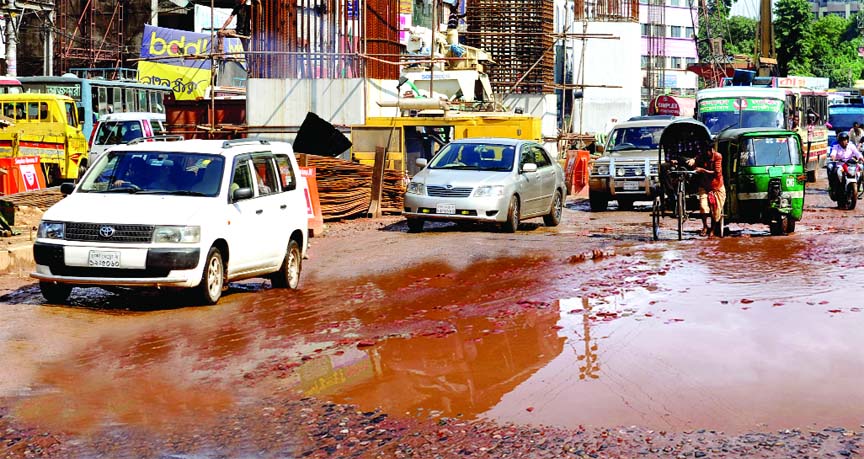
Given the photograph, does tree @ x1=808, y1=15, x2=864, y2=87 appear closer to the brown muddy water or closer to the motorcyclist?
the motorcyclist

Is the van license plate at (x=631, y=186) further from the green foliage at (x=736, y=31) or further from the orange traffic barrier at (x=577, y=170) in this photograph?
the green foliage at (x=736, y=31)

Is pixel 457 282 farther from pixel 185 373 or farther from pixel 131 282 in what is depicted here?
pixel 185 373

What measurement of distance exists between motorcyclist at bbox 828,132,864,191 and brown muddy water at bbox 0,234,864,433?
12.8 m

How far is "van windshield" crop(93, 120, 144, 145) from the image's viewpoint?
3247 cm

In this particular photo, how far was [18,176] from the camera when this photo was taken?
2520 centimetres

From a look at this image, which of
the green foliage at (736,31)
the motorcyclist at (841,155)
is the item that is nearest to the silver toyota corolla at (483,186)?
the motorcyclist at (841,155)

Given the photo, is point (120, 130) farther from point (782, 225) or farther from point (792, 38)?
point (792, 38)

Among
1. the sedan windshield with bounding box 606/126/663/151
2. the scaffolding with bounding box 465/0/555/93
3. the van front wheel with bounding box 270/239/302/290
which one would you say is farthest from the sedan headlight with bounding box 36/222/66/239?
the scaffolding with bounding box 465/0/555/93

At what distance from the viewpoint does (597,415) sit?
7547 millimetres

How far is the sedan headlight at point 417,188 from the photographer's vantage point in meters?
20.7

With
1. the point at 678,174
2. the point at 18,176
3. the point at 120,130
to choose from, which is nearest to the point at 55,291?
the point at 678,174

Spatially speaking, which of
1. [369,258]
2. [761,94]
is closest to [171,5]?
[761,94]

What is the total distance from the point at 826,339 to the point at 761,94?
23946 mm

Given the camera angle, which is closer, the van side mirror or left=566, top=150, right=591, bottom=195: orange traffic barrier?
the van side mirror
